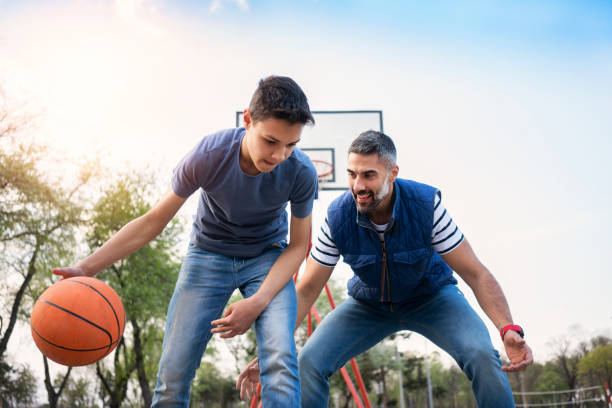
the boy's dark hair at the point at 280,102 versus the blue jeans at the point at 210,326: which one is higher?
the boy's dark hair at the point at 280,102

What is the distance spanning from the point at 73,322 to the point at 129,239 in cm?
50

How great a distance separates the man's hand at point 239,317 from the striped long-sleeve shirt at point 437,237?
3.38ft

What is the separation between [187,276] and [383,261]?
4.30 ft

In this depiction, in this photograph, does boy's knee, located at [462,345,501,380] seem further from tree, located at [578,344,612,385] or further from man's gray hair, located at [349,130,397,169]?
tree, located at [578,344,612,385]

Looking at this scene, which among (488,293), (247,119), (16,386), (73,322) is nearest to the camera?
(73,322)

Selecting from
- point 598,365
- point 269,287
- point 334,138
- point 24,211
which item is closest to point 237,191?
point 269,287

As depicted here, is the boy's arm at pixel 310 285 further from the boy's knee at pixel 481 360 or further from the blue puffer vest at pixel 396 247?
the boy's knee at pixel 481 360

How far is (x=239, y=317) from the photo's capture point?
240cm

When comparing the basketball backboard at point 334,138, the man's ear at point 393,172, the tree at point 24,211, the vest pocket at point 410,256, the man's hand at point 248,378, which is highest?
the tree at point 24,211

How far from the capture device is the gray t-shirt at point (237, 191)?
2.63 meters

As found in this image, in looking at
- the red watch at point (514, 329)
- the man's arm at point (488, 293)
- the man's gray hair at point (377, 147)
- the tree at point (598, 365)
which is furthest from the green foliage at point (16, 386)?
the tree at point (598, 365)

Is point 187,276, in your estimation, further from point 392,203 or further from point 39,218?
point 39,218

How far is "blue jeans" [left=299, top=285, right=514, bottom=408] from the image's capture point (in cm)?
282

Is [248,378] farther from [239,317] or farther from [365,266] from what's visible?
[365,266]
